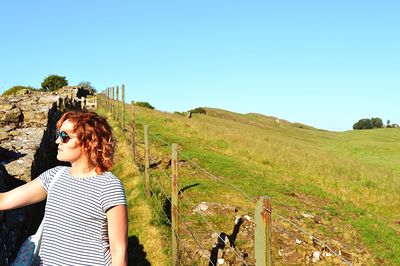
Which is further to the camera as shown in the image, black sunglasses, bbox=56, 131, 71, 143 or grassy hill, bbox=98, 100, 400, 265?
grassy hill, bbox=98, 100, 400, 265

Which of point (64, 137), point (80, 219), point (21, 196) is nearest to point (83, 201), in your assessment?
point (80, 219)

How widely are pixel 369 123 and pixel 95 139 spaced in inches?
4467

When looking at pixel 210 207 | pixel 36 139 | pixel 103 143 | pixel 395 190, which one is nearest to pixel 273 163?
pixel 395 190

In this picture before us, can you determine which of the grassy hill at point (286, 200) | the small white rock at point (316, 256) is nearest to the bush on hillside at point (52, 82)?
the grassy hill at point (286, 200)

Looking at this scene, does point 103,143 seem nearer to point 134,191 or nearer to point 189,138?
point 134,191

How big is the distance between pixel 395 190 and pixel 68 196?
17995 millimetres

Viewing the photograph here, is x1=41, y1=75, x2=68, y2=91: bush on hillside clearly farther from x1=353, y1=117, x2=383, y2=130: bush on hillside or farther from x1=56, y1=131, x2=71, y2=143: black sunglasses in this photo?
x1=353, y1=117, x2=383, y2=130: bush on hillside

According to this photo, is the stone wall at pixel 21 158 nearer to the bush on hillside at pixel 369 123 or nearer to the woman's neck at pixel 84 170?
the woman's neck at pixel 84 170

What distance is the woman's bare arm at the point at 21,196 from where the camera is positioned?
3.21m

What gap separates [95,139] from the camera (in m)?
3.07

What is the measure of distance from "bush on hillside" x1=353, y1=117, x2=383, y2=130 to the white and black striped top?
11084 centimetres

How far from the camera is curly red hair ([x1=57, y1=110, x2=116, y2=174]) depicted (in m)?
3.06

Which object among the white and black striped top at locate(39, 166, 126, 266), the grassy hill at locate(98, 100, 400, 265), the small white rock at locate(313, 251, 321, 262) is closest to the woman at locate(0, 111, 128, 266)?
the white and black striped top at locate(39, 166, 126, 266)

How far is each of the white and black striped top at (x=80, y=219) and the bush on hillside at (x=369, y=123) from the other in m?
111
